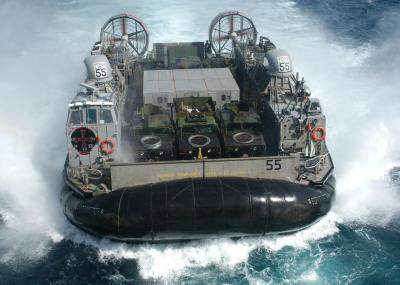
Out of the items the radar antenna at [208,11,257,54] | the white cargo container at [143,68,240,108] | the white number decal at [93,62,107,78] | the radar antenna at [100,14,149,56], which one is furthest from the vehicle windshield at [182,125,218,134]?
the radar antenna at [208,11,257,54]

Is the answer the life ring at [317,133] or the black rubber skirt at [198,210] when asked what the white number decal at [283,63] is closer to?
the life ring at [317,133]

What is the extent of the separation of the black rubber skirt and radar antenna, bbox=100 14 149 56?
337 inches

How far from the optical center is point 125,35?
19016 millimetres

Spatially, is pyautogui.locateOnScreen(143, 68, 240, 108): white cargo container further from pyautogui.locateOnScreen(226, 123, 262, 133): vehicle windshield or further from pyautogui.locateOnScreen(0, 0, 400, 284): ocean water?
pyautogui.locateOnScreen(0, 0, 400, 284): ocean water

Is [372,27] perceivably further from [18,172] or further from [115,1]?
[18,172]

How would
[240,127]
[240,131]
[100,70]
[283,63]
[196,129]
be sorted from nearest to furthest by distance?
[196,129] → [240,131] → [240,127] → [100,70] → [283,63]

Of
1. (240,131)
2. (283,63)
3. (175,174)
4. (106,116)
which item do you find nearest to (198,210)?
(175,174)

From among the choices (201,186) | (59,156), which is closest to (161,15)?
(59,156)

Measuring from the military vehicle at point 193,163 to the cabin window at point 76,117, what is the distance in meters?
0.02

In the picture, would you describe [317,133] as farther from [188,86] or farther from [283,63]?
[188,86]

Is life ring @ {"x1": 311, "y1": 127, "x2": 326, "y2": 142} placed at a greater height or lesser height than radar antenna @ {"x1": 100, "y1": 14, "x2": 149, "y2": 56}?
lesser

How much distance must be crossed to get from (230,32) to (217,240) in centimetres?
1041

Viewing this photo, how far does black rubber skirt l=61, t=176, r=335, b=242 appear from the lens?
36.2 ft

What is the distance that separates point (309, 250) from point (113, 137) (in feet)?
16.9
